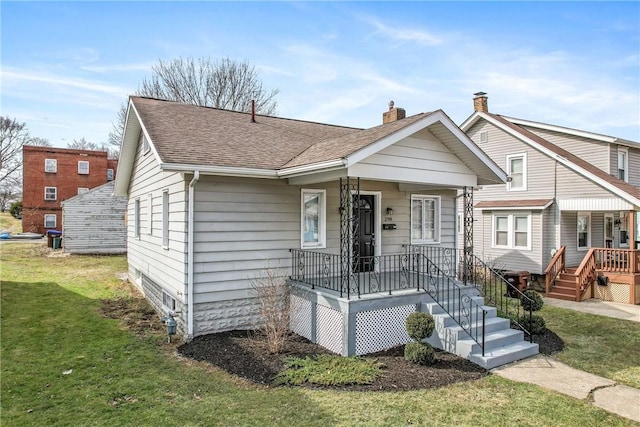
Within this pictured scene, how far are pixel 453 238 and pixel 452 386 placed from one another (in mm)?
6616

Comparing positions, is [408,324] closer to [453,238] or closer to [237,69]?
[453,238]

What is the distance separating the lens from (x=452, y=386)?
606 cm

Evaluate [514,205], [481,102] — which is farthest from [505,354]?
[481,102]

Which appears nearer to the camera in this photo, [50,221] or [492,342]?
[492,342]

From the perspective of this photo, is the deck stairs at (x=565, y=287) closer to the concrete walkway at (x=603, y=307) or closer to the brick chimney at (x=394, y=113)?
the concrete walkway at (x=603, y=307)

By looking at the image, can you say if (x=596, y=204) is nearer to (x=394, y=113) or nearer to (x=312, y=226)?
(x=394, y=113)

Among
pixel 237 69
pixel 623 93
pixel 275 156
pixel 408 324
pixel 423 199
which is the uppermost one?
pixel 237 69

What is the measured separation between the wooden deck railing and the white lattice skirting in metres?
8.60

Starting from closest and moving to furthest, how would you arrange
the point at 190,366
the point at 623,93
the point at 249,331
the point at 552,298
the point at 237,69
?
1. the point at 190,366
2. the point at 249,331
3. the point at 552,298
4. the point at 623,93
5. the point at 237,69

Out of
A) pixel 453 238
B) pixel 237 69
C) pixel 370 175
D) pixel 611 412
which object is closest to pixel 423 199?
pixel 453 238

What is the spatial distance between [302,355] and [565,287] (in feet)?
36.6

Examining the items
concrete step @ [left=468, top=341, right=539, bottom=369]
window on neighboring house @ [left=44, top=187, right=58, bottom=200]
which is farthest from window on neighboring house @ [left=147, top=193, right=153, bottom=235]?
window on neighboring house @ [left=44, top=187, right=58, bottom=200]

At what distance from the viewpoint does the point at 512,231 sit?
1691 centimetres

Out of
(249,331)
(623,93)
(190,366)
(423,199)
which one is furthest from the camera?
(623,93)
